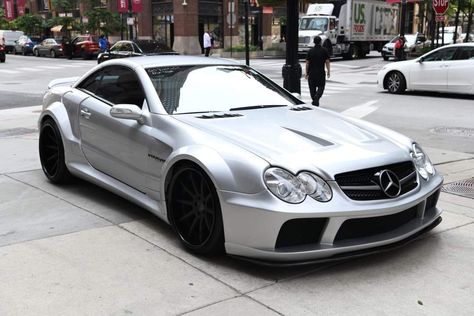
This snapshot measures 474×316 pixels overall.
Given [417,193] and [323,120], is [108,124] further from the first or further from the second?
[417,193]

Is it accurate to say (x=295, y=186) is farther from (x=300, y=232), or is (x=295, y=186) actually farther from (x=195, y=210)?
(x=195, y=210)

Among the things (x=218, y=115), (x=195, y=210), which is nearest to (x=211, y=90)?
(x=218, y=115)

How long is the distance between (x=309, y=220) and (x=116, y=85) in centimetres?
272

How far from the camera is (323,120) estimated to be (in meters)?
4.96

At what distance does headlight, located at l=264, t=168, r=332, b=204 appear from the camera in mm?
3809

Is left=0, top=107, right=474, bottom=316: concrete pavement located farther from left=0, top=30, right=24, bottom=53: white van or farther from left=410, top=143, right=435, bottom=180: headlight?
left=0, top=30, right=24, bottom=53: white van

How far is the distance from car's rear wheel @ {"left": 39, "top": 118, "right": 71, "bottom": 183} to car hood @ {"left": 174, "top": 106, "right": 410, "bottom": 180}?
1981 millimetres

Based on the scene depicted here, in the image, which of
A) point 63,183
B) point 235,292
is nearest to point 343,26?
point 63,183

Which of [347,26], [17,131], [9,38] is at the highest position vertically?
[347,26]

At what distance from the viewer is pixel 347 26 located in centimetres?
3519

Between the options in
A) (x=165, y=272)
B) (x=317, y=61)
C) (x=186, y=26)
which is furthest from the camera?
(x=186, y=26)

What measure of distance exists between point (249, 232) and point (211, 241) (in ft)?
1.26

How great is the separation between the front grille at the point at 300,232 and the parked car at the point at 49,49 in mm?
39121

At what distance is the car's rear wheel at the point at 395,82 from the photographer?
16.6 m
